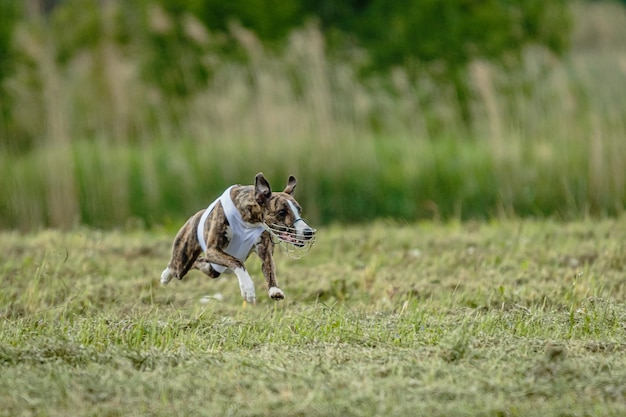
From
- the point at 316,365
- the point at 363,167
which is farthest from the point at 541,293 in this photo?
the point at 363,167

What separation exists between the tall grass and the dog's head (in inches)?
213

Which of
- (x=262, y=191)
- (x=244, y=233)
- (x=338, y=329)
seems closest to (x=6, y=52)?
(x=338, y=329)

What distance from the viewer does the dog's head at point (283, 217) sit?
13.6ft

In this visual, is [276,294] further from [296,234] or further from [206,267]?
[206,267]

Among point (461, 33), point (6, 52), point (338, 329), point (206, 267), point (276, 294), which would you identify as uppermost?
point (6, 52)

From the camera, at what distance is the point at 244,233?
172 inches

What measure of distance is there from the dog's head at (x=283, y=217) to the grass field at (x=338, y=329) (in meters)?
0.55

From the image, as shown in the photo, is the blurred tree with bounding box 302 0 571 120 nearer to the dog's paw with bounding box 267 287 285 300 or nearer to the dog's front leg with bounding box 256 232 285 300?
the dog's front leg with bounding box 256 232 285 300

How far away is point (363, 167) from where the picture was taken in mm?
10344

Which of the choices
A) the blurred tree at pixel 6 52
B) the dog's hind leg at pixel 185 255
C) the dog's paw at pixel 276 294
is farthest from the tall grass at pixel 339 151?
the dog's paw at pixel 276 294

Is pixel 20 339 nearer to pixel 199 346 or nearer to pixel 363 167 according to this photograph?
pixel 199 346

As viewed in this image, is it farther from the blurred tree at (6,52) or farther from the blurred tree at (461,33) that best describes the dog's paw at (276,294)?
the blurred tree at (461,33)

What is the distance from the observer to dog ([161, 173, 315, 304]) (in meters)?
4.18

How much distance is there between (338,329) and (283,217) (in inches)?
40.2
